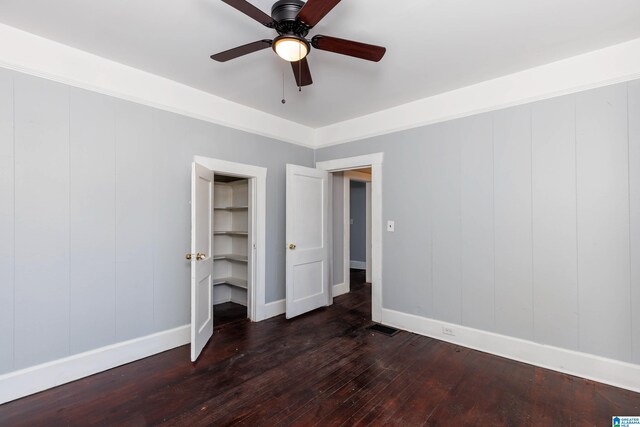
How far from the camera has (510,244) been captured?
2.89m

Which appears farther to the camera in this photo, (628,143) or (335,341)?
(335,341)

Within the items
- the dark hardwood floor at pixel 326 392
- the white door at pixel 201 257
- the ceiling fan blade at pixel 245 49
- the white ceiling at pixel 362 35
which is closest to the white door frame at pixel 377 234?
the dark hardwood floor at pixel 326 392

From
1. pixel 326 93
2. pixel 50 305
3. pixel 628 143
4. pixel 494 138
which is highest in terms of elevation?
pixel 326 93

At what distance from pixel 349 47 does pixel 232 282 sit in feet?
11.9

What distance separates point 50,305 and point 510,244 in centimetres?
398

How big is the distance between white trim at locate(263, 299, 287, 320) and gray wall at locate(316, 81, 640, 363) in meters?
1.45

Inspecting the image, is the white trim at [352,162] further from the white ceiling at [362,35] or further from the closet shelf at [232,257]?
the closet shelf at [232,257]

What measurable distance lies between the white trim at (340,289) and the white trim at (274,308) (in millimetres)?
1067

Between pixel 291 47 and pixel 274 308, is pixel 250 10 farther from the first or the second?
pixel 274 308

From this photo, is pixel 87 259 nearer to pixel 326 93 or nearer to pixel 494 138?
pixel 326 93

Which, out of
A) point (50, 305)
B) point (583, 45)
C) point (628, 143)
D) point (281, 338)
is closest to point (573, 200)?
point (628, 143)

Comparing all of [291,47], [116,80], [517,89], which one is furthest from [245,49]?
[517,89]

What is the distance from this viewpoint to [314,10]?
5.28 ft

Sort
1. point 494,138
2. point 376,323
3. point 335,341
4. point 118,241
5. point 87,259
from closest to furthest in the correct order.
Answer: point 87,259
point 118,241
point 494,138
point 335,341
point 376,323
